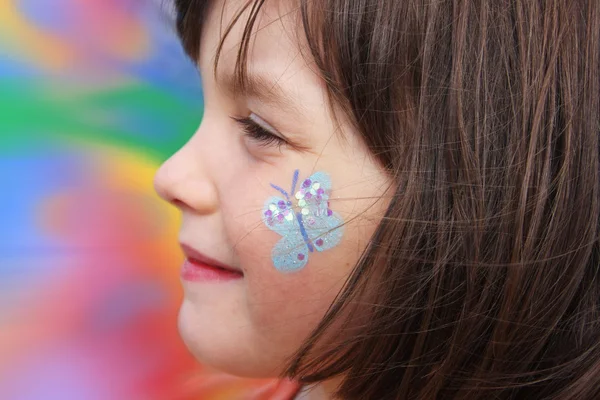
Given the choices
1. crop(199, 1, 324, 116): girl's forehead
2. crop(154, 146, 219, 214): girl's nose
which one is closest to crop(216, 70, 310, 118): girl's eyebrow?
crop(199, 1, 324, 116): girl's forehead

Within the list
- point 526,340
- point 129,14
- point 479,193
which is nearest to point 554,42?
point 479,193

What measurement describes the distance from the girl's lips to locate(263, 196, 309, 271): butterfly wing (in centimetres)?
8

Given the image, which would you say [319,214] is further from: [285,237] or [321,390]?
[321,390]

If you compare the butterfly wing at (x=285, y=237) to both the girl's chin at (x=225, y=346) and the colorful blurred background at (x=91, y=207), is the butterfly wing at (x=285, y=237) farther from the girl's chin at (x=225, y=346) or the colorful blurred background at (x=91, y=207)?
the colorful blurred background at (x=91, y=207)

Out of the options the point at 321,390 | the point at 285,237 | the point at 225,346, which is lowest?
the point at 321,390

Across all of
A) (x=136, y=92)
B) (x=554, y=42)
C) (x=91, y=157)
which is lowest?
(x=554, y=42)

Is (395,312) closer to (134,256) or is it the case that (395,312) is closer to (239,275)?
(239,275)

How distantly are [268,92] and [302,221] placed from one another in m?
0.13

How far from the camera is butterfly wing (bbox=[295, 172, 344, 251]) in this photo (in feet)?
2.00

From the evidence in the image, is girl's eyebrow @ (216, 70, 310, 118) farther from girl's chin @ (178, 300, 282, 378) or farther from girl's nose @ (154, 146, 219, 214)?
girl's chin @ (178, 300, 282, 378)

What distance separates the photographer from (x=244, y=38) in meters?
0.63

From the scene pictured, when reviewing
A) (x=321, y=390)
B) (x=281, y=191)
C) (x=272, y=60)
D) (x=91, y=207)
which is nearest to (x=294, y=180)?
(x=281, y=191)

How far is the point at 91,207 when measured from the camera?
1.12 meters

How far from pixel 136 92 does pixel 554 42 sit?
81cm
